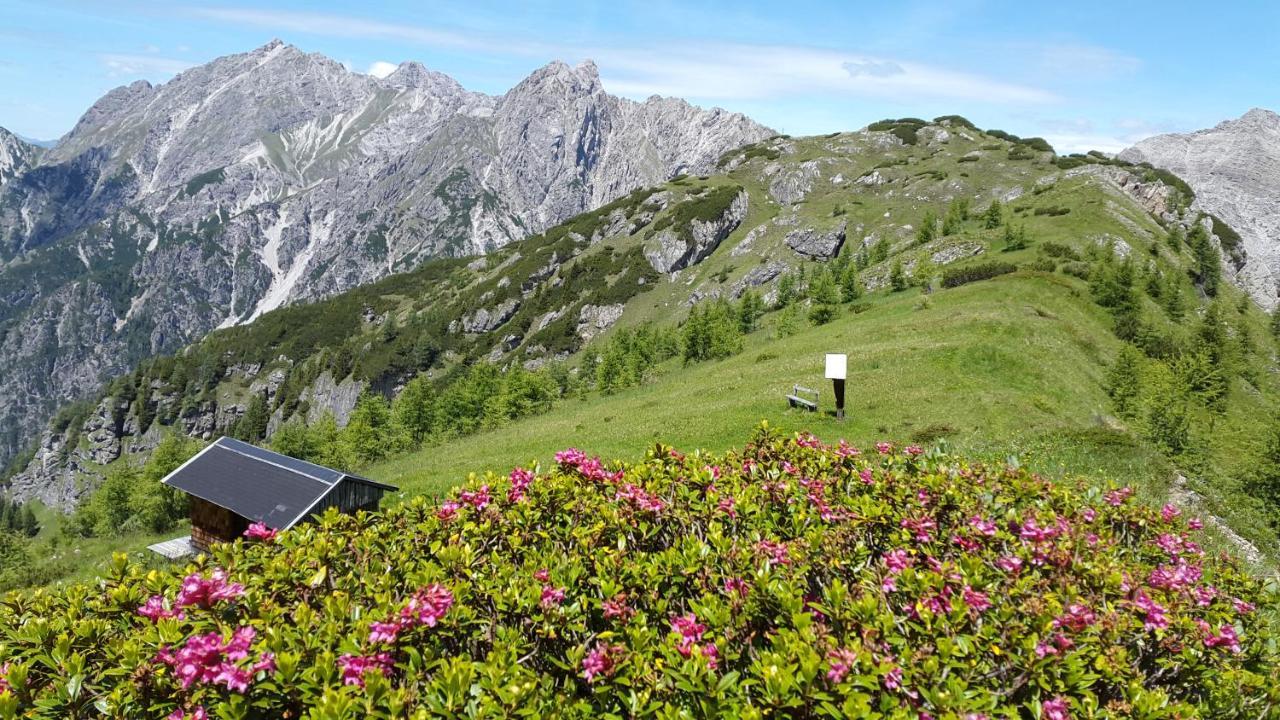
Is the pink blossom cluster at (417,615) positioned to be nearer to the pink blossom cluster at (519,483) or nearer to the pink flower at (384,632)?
the pink flower at (384,632)

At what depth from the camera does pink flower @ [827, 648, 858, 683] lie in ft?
14.7

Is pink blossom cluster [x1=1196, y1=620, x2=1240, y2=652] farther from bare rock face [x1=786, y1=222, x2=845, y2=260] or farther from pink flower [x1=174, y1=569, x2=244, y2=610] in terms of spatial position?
bare rock face [x1=786, y1=222, x2=845, y2=260]

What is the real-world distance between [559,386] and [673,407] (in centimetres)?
5006

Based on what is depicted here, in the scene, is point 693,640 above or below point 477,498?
below

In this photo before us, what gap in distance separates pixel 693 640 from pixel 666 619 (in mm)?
842

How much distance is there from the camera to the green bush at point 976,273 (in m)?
55.4

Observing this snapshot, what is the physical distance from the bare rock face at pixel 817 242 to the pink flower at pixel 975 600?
479ft

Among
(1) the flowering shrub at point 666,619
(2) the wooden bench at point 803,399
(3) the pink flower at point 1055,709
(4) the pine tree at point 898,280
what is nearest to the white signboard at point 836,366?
(2) the wooden bench at point 803,399

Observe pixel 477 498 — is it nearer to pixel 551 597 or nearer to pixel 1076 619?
pixel 551 597

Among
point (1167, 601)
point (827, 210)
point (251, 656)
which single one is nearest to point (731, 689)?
point (251, 656)

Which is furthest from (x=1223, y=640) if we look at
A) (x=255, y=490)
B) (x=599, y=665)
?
(x=255, y=490)

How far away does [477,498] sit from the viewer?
8.20 m

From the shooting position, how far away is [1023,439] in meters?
22.1

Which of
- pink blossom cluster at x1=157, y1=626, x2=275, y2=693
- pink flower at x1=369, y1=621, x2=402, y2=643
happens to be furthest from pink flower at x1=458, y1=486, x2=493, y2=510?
pink blossom cluster at x1=157, y1=626, x2=275, y2=693
